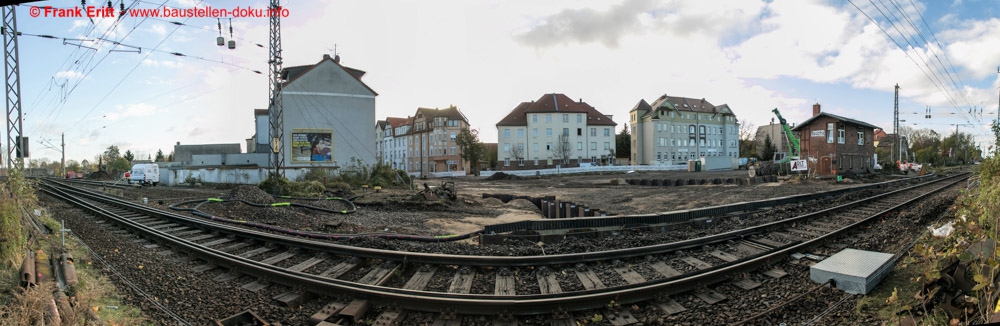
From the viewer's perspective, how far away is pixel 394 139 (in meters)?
92.5

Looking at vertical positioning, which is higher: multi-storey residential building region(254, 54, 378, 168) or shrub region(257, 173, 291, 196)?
multi-storey residential building region(254, 54, 378, 168)

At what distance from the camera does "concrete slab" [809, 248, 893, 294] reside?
20.5 ft

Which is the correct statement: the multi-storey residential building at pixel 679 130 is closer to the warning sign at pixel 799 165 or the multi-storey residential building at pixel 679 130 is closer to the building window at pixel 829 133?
the building window at pixel 829 133

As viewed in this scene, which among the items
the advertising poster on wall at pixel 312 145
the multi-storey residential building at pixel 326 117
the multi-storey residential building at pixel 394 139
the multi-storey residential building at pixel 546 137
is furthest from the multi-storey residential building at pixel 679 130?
the advertising poster on wall at pixel 312 145

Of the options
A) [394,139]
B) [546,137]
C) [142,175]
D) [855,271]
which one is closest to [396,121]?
[394,139]

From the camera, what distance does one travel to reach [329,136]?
39.8 metres

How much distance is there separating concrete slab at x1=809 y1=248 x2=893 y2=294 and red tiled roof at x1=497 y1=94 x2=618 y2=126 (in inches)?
2639

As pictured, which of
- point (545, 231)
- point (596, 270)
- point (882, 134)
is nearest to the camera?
point (596, 270)

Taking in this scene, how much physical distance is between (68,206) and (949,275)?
24.4m

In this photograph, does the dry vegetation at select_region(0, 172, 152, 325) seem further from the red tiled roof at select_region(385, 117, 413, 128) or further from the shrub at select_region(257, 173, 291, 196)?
the red tiled roof at select_region(385, 117, 413, 128)

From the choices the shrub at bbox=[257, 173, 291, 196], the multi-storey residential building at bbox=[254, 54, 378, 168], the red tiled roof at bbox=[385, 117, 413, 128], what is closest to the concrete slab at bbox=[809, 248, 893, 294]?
the shrub at bbox=[257, 173, 291, 196]

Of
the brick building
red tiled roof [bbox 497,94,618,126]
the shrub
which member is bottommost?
the shrub

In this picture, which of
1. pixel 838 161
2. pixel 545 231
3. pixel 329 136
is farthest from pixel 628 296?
pixel 838 161

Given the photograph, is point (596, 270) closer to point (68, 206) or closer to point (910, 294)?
point (910, 294)
